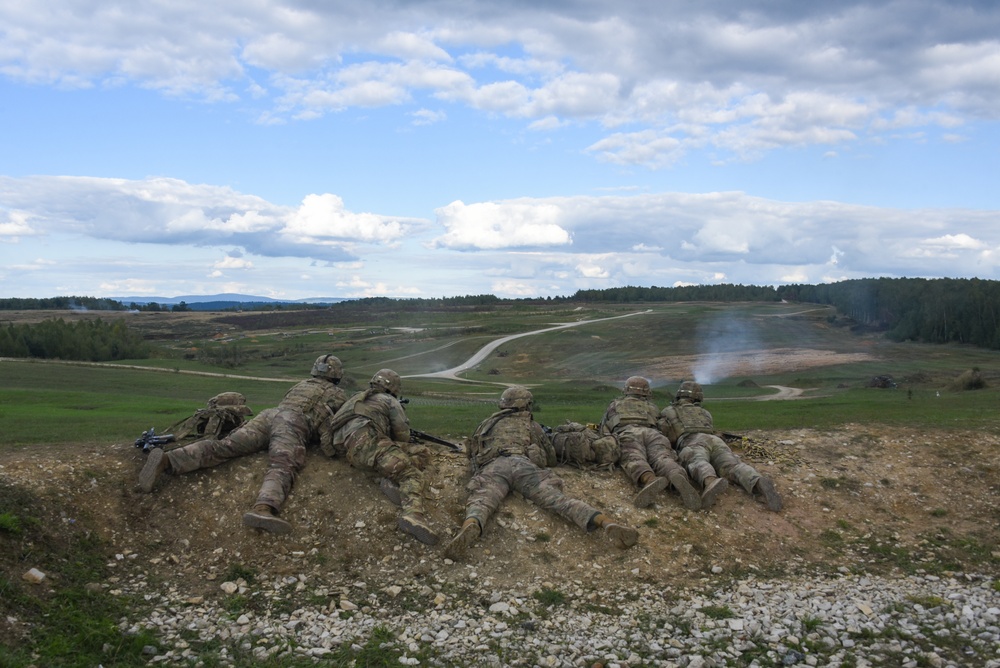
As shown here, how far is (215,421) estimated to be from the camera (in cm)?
1466

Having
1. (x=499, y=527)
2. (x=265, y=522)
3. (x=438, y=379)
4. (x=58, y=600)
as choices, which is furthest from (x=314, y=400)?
(x=438, y=379)

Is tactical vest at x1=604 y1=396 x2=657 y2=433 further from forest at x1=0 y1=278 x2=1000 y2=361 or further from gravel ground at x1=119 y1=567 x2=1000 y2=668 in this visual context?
forest at x1=0 y1=278 x2=1000 y2=361

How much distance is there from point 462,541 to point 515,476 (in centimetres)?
217

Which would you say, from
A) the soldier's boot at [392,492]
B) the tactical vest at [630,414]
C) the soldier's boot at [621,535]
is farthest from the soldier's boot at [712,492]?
the soldier's boot at [392,492]

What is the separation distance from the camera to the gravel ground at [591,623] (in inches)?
352

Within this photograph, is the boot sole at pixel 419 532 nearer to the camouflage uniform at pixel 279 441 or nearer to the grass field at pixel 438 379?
the camouflage uniform at pixel 279 441

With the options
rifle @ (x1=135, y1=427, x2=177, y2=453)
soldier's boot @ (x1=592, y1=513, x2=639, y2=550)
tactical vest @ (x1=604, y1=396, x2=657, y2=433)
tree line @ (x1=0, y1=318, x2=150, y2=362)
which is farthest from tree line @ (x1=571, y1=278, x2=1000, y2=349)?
tree line @ (x1=0, y1=318, x2=150, y2=362)

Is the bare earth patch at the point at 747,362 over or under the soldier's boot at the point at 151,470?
under

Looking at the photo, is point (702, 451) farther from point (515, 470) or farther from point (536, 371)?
point (536, 371)

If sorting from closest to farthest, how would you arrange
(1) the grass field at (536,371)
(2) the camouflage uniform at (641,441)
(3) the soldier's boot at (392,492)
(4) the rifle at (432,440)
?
(3) the soldier's boot at (392,492) → (2) the camouflage uniform at (641,441) → (4) the rifle at (432,440) → (1) the grass field at (536,371)

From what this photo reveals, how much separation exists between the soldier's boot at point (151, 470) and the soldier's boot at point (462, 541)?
5337mm

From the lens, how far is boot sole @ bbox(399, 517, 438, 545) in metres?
11.9

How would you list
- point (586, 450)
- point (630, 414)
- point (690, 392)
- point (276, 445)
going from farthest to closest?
point (690, 392)
point (630, 414)
point (586, 450)
point (276, 445)

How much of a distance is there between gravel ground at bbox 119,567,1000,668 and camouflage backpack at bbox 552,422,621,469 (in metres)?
4.22
